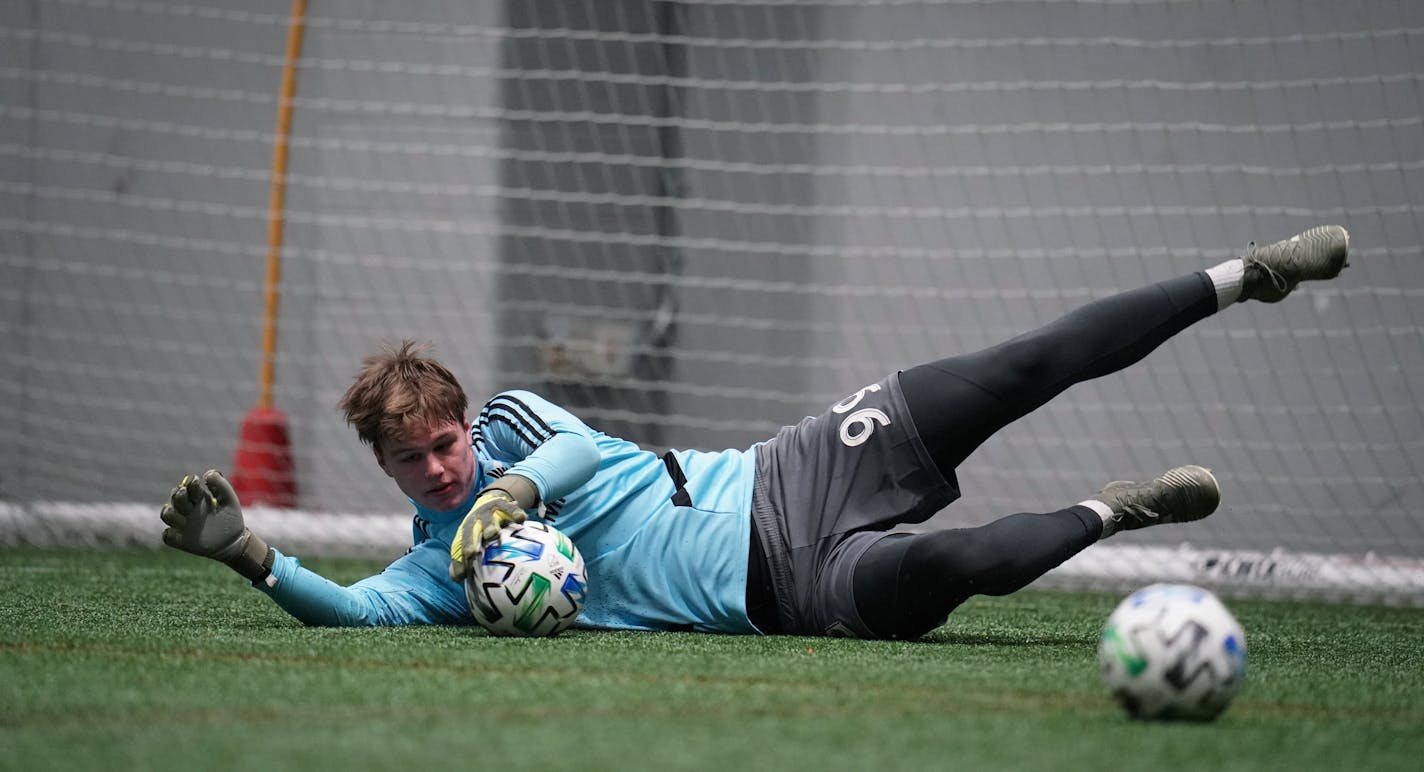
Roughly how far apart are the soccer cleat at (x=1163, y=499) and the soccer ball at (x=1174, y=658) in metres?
1.09

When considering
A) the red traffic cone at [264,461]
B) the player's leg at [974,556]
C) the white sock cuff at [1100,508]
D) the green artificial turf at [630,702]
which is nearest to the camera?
the green artificial turf at [630,702]

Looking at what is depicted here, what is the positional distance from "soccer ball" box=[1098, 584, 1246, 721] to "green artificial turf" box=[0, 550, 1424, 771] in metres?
0.05

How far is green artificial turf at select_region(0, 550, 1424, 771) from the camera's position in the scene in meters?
1.95

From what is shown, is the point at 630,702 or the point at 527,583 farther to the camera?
the point at 527,583

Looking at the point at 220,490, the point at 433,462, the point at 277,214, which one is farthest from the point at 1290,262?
the point at 277,214

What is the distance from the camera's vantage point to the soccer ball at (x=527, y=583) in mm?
3068

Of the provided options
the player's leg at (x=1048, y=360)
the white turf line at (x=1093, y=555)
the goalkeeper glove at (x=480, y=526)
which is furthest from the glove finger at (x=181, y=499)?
the white turf line at (x=1093, y=555)

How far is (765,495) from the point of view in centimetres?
348

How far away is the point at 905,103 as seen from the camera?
21.1 ft

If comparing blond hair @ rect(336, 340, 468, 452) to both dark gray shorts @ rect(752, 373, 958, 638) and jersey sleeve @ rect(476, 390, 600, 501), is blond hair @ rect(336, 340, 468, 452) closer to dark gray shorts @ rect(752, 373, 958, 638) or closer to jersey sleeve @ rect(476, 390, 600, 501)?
jersey sleeve @ rect(476, 390, 600, 501)

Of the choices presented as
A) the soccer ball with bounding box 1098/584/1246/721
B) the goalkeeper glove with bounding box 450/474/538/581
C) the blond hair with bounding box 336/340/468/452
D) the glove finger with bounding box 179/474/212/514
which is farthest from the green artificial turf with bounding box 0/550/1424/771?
the blond hair with bounding box 336/340/468/452

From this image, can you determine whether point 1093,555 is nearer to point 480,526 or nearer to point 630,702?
point 480,526

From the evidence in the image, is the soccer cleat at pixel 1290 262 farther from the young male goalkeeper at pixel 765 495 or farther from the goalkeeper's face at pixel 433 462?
the goalkeeper's face at pixel 433 462

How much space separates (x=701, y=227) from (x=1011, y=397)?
3561 millimetres
